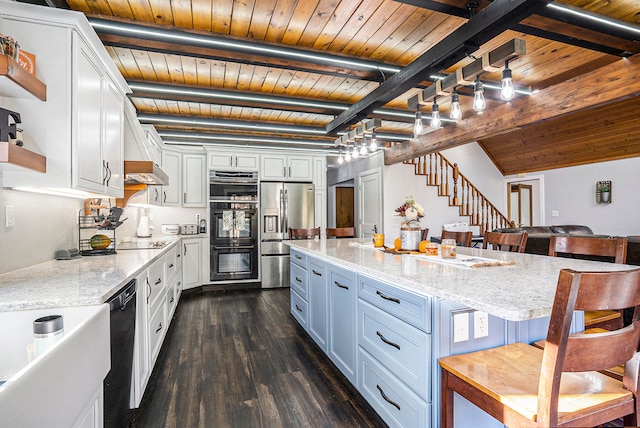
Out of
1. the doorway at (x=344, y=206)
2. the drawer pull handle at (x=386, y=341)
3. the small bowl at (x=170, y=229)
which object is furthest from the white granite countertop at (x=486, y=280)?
the doorway at (x=344, y=206)

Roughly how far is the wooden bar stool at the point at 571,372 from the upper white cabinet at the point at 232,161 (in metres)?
4.78


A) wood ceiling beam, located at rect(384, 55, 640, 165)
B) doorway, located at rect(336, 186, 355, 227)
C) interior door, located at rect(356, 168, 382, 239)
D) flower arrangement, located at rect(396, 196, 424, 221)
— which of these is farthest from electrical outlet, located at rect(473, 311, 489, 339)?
doorway, located at rect(336, 186, 355, 227)

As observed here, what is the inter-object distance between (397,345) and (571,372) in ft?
2.60

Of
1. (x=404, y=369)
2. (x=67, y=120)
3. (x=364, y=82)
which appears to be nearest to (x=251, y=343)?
(x=404, y=369)

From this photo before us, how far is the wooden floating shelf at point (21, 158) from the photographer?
126 centimetres

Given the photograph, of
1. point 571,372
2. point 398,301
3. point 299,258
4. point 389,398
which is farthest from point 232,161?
point 571,372

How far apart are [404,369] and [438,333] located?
329mm

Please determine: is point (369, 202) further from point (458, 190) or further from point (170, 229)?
point (170, 229)

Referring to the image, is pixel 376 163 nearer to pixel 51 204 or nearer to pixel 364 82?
pixel 364 82

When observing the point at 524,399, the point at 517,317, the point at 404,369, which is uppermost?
the point at 517,317

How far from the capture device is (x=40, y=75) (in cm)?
166

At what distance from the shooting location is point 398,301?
5.42 feet

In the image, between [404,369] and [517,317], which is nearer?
[517,317]

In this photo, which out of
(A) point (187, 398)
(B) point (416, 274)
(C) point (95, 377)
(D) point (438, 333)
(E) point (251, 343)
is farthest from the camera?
(E) point (251, 343)
